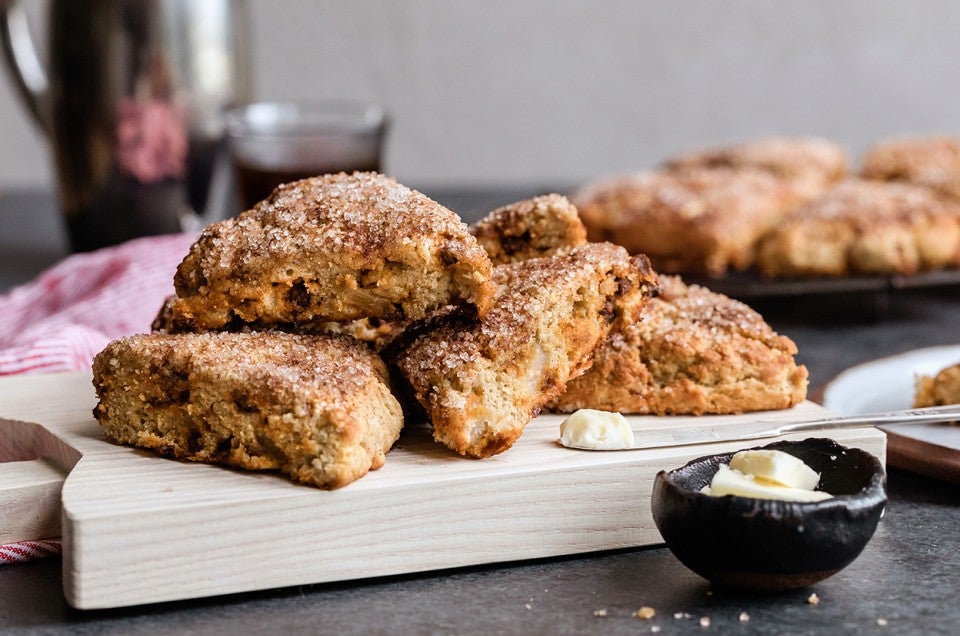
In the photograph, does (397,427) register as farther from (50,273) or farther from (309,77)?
(309,77)

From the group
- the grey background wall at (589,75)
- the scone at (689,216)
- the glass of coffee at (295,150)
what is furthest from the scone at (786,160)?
the grey background wall at (589,75)

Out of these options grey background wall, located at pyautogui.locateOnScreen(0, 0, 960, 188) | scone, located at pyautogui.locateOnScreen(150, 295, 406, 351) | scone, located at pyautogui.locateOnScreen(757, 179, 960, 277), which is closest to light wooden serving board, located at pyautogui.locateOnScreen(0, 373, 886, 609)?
scone, located at pyautogui.locateOnScreen(150, 295, 406, 351)

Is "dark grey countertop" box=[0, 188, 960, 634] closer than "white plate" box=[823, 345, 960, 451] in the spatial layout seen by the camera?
Yes

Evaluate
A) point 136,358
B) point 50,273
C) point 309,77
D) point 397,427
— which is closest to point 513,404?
point 397,427

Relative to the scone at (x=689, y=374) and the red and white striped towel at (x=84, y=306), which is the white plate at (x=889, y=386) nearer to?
the scone at (x=689, y=374)

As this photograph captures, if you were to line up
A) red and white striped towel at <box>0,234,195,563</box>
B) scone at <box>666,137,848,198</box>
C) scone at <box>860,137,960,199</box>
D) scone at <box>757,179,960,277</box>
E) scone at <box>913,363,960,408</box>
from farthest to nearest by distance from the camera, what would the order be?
scone at <box>666,137,848,198</box> → scone at <box>860,137,960,199</box> → scone at <box>757,179,960,277</box> → red and white striped towel at <box>0,234,195,563</box> → scone at <box>913,363,960,408</box>

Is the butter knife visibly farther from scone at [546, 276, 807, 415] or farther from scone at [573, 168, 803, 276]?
scone at [573, 168, 803, 276]
